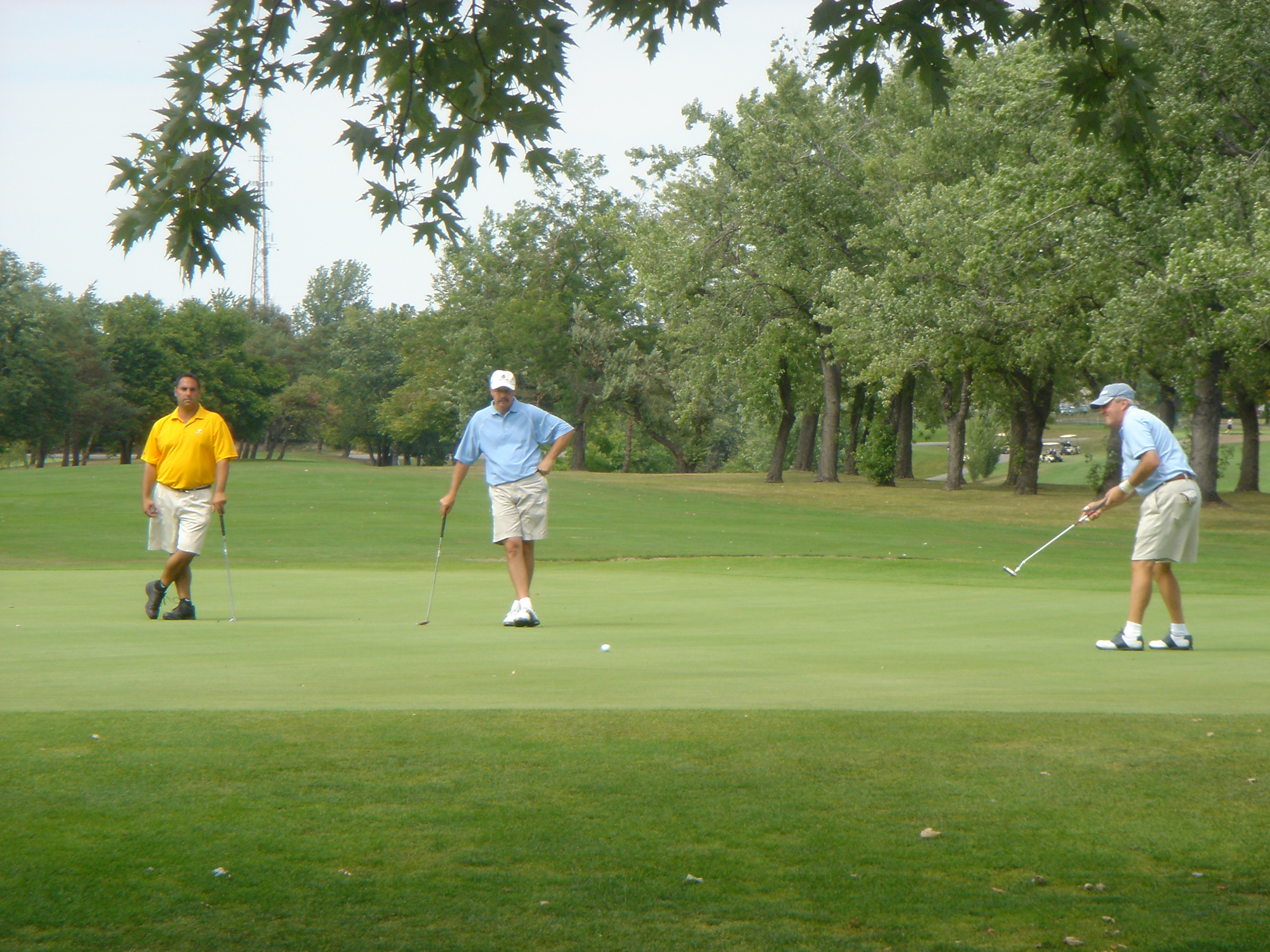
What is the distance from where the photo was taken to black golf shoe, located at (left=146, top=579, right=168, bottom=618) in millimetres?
11641

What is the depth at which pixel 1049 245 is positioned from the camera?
34531mm

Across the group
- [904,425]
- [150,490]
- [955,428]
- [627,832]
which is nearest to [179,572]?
[150,490]

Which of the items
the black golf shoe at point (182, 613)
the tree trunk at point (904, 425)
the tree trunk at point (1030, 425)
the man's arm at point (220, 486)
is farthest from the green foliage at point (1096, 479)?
the black golf shoe at point (182, 613)

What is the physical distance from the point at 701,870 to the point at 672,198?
48.5m

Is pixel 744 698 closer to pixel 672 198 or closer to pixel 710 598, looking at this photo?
pixel 710 598

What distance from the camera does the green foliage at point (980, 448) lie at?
7469 cm

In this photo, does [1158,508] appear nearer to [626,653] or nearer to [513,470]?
[626,653]

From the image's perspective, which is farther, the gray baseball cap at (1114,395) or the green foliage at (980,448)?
the green foliage at (980,448)

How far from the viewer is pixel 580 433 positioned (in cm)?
7975

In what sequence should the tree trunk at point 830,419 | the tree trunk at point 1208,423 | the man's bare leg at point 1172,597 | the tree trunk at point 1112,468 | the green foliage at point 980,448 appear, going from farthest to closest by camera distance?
the green foliage at point 980,448 → the tree trunk at point 830,419 → the tree trunk at point 1112,468 → the tree trunk at point 1208,423 → the man's bare leg at point 1172,597

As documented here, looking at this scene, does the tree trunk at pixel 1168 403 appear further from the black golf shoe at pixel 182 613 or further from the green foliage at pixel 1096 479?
the black golf shoe at pixel 182 613

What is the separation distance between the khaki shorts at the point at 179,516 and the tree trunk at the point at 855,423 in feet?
145

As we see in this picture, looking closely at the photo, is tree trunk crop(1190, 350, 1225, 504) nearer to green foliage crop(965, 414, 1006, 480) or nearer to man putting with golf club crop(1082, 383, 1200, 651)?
man putting with golf club crop(1082, 383, 1200, 651)

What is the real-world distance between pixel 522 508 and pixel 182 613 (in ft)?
10.9
